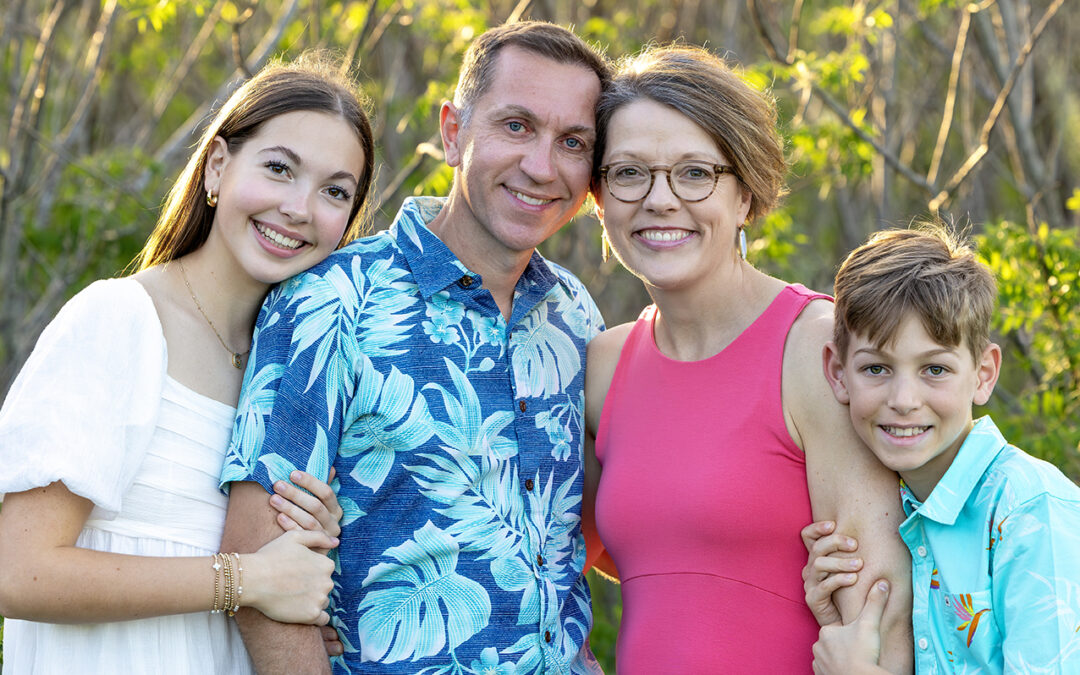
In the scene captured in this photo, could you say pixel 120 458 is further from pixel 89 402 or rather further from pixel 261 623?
pixel 261 623

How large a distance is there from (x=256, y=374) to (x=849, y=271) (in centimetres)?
140

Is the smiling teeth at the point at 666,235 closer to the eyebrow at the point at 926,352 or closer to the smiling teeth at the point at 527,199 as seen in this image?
the smiling teeth at the point at 527,199

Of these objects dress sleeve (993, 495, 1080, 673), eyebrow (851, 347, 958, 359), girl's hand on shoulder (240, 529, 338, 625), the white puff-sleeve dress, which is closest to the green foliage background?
eyebrow (851, 347, 958, 359)

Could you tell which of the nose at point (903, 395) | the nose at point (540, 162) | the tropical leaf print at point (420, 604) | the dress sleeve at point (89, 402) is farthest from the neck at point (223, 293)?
the nose at point (903, 395)

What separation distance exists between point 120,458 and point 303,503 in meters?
0.41

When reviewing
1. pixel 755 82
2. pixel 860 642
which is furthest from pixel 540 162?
pixel 755 82

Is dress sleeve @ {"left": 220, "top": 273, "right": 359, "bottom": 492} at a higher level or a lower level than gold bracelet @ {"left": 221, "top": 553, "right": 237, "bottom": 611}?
higher

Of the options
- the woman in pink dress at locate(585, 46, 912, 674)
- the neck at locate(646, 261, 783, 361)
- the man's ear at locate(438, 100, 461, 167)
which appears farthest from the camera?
the man's ear at locate(438, 100, 461, 167)

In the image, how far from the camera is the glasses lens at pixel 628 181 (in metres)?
2.71

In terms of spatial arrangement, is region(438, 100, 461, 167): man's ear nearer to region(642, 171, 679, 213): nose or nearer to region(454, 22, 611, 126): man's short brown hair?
region(454, 22, 611, 126): man's short brown hair

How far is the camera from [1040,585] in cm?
207

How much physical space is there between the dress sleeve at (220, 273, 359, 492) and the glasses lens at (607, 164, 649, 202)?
2.53 ft

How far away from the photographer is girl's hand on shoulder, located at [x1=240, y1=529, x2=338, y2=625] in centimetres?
229

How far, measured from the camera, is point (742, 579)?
101 inches
